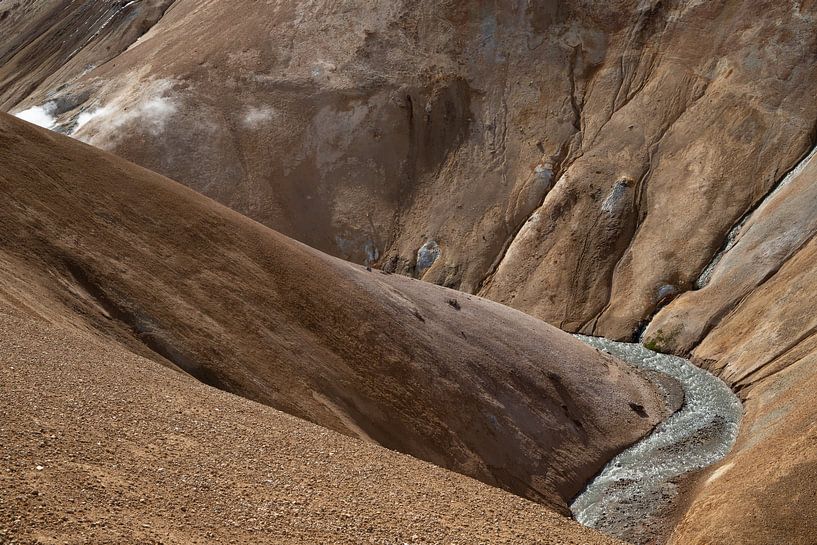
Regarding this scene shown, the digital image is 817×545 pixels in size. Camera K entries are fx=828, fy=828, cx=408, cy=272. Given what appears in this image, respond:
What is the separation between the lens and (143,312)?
82.9ft

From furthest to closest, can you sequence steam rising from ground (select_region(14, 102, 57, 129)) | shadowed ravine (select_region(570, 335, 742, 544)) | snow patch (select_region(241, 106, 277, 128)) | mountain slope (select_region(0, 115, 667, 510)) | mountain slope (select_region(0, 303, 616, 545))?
1. steam rising from ground (select_region(14, 102, 57, 129))
2. snow patch (select_region(241, 106, 277, 128))
3. shadowed ravine (select_region(570, 335, 742, 544))
4. mountain slope (select_region(0, 115, 667, 510))
5. mountain slope (select_region(0, 303, 616, 545))

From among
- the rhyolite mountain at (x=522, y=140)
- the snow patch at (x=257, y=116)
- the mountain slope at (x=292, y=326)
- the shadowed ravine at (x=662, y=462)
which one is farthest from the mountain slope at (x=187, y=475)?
the snow patch at (x=257, y=116)

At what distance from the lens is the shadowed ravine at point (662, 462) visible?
30397 millimetres

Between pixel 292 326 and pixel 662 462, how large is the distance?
54.4ft

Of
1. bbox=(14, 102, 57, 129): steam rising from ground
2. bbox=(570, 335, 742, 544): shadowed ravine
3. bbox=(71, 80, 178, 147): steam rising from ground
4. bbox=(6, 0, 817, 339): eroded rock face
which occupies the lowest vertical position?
bbox=(570, 335, 742, 544): shadowed ravine

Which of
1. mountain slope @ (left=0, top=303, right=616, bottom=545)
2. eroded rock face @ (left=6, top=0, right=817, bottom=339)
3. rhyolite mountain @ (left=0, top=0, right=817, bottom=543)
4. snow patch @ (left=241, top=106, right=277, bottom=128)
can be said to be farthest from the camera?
snow patch @ (left=241, top=106, right=277, bottom=128)

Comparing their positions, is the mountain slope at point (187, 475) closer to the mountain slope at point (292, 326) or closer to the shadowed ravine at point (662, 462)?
the mountain slope at point (292, 326)

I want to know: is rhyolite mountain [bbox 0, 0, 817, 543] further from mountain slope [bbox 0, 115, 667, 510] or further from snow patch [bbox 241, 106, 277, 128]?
mountain slope [bbox 0, 115, 667, 510]

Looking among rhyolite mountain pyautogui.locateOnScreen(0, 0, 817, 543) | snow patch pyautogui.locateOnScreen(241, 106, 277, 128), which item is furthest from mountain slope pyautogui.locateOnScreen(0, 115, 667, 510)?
snow patch pyautogui.locateOnScreen(241, 106, 277, 128)

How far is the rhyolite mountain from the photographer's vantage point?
49.2 meters

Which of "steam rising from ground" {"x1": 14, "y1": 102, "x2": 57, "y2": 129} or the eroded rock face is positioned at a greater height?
"steam rising from ground" {"x1": 14, "y1": 102, "x2": 57, "y2": 129}

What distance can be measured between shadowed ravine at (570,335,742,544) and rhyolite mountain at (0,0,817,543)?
1879mm

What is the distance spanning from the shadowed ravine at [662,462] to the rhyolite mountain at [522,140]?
6.16ft

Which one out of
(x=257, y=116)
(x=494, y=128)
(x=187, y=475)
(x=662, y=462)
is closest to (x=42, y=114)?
(x=257, y=116)
